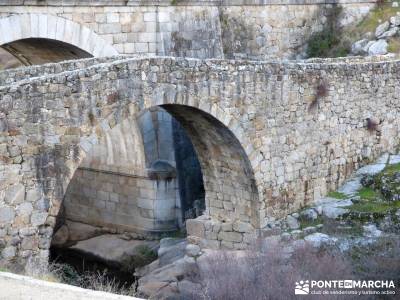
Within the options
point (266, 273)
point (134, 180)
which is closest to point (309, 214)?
point (266, 273)

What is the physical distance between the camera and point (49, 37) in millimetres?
13617

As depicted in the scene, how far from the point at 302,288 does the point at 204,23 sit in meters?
8.92

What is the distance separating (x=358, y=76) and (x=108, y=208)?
6.75 metres

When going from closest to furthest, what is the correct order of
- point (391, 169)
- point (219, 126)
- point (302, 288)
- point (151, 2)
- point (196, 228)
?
point (302, 288) → point (219, 126) → point (196, 228) → point (391, 169) → point (151, 2)

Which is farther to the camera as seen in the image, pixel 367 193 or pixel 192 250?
pixel 192 250

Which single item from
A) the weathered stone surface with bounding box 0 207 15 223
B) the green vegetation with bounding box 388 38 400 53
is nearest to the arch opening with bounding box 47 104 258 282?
the weathered stone surface with bounding box 0 207 15 223

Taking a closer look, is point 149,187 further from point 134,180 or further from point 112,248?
point 112,248

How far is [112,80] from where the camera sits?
9.65 metres

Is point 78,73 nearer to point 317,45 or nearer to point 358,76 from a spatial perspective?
point 358,76

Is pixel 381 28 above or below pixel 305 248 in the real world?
above

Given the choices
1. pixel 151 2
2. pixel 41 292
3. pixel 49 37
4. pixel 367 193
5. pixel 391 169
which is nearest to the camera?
pixel 41 292

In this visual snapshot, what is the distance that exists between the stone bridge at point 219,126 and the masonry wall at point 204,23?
3.21 m

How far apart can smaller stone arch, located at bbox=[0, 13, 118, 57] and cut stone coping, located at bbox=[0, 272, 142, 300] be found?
7566mm

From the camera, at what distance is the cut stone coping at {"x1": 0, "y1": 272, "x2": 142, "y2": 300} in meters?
6.21
